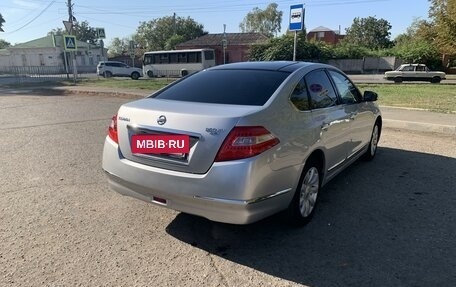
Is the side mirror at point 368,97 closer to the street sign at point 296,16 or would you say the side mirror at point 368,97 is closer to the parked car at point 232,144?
the parked car at point 232,144

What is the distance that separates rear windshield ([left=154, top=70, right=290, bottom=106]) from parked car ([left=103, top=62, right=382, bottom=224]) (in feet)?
0.03

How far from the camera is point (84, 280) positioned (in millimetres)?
2797

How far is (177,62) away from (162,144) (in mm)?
35698

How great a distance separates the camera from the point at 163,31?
75188 mm

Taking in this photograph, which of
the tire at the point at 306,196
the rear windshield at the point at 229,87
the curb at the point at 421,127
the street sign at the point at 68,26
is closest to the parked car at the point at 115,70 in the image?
the street sign at the point at 68,26

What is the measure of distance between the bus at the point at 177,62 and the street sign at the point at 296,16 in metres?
25.7

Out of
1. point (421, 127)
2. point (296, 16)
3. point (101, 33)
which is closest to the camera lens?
point (421, 127)

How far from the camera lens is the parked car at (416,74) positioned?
25420mm

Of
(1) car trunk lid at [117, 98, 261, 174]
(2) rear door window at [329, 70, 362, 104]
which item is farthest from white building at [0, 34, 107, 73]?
(1) car trunk lid at [117, 98, 261, 174]

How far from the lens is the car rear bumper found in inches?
112

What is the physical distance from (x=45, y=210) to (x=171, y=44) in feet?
204

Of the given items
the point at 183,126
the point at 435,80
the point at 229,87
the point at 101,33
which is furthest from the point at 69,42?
the point at 435,80

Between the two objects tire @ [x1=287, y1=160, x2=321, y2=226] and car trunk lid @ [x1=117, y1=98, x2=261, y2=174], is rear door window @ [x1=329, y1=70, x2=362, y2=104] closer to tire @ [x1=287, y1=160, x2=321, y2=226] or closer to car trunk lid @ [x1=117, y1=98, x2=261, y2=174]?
tire @ [x1=287, y1=160, x2=321, y2=226]

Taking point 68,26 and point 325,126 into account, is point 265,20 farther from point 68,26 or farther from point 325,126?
point 325,126
